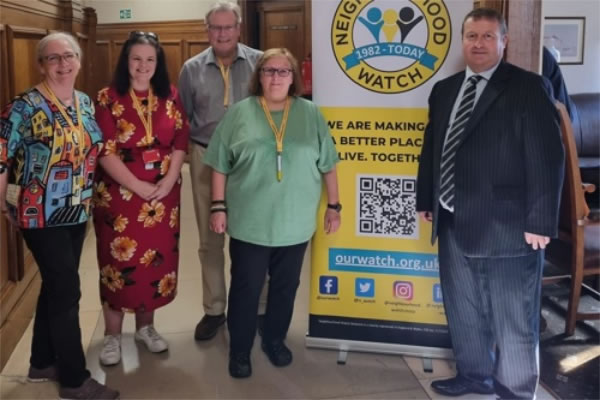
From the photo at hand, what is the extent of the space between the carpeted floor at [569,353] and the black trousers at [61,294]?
1.92m

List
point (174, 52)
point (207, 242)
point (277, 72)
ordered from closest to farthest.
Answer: point (277, 72), point (207, 242), point (174, 52)

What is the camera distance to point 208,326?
9.66 feet

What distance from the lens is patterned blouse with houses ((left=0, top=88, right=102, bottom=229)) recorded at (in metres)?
2.05

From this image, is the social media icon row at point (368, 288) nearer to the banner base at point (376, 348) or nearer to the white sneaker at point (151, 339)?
the banner base at point (376, 348)

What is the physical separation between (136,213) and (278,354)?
0.87 meters

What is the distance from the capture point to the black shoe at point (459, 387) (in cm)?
237

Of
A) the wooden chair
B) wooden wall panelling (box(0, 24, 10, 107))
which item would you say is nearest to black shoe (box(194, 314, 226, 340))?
wooden wall panelling (box(0, 24, 10, 107))

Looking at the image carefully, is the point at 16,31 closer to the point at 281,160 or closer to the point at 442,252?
the point at 281,160

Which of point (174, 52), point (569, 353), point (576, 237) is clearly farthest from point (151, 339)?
point (174, 52)

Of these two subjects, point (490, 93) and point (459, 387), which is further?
point (459, 387)

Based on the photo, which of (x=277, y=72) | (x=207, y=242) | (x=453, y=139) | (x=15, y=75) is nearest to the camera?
(x=453, y=139)

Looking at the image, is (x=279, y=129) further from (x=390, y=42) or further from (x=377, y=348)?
(x=377, y=348)

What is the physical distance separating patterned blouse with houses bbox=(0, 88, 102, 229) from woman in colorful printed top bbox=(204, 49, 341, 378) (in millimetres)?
534

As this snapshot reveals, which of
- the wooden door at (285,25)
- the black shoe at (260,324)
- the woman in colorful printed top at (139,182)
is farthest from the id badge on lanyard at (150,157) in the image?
the wooden door at (285,25)
